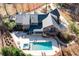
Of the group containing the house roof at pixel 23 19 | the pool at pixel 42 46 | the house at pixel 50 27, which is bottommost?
the pool at pixel 42 46

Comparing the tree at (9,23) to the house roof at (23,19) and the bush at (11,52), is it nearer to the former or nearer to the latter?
the house roof at (23,19)

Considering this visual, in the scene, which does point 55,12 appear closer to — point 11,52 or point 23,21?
point 23,21

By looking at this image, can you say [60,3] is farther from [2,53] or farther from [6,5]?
[2,53]

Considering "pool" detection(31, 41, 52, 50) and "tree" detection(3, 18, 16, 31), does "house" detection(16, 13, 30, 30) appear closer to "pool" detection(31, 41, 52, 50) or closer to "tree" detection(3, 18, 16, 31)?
"tree" detection(3, 18, 16, 31)

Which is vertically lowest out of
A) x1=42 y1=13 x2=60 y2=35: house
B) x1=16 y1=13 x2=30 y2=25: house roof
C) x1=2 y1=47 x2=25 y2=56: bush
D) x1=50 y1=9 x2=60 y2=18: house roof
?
x1=2 y1=47 x2=25 y2=56: bush

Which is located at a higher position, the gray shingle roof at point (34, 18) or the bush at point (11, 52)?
the gray shingle roof at point (34, 18)

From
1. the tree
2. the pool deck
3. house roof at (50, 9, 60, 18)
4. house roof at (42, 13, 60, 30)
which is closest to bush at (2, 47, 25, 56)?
the pool deck

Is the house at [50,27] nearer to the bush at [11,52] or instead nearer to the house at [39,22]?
the house at [39,22]

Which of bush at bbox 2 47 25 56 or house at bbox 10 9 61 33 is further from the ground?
house at bbox 10 9 61 33

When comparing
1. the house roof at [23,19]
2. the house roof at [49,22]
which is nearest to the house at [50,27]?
the house roof at [49,22]

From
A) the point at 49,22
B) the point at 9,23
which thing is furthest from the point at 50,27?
the point at 9,23

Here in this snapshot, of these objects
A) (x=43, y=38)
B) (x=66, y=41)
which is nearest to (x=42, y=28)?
(x=43, y=38)
